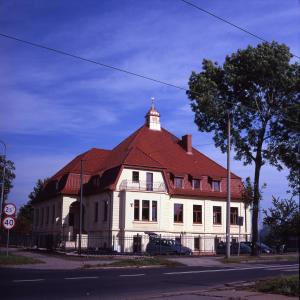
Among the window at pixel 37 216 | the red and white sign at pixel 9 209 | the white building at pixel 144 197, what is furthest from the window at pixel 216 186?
the red and white sign at pixel 9 209

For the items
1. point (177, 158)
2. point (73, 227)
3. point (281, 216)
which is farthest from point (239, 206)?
point (281, 216)

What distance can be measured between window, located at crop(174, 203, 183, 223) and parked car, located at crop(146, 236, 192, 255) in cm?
914

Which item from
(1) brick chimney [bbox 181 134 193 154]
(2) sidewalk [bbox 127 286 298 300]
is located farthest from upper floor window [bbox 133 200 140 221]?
→ (2) sidewalk [bbox 127 286 298 300]

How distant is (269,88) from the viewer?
39.5m

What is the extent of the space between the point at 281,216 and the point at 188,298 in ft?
9.94

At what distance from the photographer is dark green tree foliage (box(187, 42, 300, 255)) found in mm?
39188

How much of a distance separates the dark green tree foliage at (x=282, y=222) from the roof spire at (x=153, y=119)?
4606 cm

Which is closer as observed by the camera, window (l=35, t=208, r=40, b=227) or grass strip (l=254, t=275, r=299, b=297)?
grass strip (l=254, t=275, r=299, b=297)

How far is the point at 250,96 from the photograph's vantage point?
1590 inches

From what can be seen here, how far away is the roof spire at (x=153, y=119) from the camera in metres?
58.9

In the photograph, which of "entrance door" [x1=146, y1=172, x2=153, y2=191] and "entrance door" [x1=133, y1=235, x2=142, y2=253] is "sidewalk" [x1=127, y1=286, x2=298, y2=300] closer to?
"entrance door" [x1=133, y1=235, x2=142, y2=253]

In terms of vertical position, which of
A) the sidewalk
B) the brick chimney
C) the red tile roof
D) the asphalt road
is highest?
the brick chimney

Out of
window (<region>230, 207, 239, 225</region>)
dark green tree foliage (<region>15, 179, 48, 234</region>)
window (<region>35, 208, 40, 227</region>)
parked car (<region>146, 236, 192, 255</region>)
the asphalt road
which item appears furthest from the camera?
dark green tree foliage (<region>15, 179, 48, 234</region>)

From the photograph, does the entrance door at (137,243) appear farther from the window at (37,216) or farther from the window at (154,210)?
the window at (37,216)
